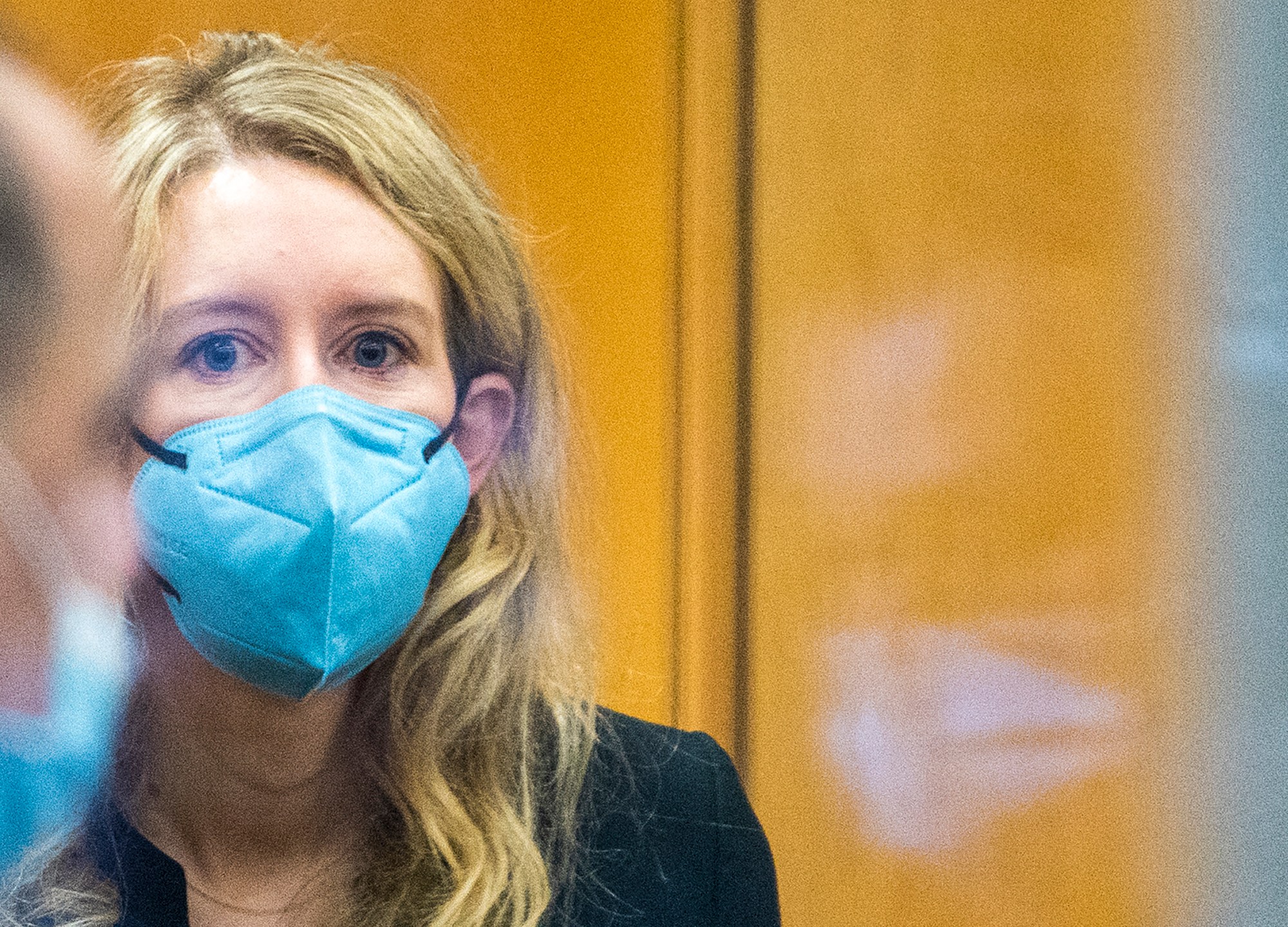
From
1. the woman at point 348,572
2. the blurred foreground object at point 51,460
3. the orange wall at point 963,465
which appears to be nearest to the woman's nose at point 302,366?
the woman at point 348,572

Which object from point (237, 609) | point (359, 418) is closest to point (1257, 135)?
point (359, 418)

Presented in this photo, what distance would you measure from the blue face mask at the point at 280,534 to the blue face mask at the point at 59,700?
48 mm

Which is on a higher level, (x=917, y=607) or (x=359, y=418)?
(x=359, y=418)

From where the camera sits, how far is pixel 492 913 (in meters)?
0.83

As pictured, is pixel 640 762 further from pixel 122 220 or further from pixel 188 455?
pixel 122 220

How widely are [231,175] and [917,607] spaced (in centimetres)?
58

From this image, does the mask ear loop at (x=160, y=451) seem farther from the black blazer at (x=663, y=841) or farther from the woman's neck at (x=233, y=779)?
the black blazer at (x=663, y=841)

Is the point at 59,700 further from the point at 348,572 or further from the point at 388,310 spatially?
the point at 388,310

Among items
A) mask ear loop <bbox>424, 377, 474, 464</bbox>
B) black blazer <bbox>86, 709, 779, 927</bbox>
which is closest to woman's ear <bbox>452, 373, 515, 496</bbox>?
mask ear loop <bbox>424, 377, 474, 464</bbox>

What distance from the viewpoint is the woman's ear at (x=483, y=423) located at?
847mm

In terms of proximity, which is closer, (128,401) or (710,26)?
(128,401)

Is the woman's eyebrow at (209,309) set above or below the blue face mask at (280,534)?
above

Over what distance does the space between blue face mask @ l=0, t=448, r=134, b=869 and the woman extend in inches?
0.7

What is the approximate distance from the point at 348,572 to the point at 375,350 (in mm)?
148
